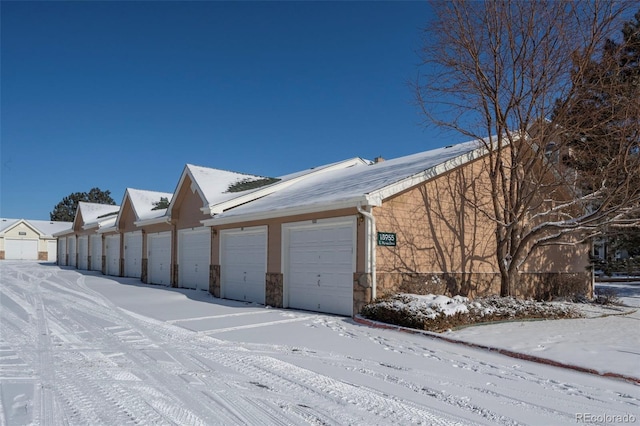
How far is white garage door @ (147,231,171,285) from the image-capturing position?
2236cm

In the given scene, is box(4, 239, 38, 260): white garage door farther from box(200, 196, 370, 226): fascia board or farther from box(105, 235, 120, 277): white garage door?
box(200, 196, 370, 226): fascia board

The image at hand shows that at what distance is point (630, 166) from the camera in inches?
495

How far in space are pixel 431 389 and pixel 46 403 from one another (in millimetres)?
4476

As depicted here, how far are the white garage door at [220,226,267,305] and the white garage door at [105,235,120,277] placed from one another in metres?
14.8

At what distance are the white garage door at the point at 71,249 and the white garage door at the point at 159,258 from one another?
2049 centimetres

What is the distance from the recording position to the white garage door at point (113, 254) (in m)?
29.3

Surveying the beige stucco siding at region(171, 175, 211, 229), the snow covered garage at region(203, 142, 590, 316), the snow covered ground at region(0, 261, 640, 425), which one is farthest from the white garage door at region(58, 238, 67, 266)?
the snow covered ground at region(0, 261, 640, 425)

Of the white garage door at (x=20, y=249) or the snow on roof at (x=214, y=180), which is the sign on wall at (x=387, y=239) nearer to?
the snow on roof at (x=214, y=180)

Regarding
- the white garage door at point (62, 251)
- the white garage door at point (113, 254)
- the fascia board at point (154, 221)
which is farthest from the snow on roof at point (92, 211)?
the fascia board at point (154, 221)

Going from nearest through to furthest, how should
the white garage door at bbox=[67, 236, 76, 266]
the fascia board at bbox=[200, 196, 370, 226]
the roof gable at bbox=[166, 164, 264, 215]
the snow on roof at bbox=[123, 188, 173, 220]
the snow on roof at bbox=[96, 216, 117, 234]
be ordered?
the fascia board at bbox=[200, 196, 370, 226]
the roof gable at bbox=[166, 164, 264, 215]
the snow on roof at bbox=[123, 188, 173, 220]
the snow on roof at bbox=[96, 216, 117, 234]
the white garage door at bbox=[67, 236, 76, 266]

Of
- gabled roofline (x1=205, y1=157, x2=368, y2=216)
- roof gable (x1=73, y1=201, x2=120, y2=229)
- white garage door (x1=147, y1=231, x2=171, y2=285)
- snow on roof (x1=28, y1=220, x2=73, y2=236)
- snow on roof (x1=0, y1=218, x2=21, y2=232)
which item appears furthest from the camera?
snow on roof (x1=28, y1=220, x2=73, y2=236)

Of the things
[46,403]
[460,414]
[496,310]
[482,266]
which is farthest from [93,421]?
[482,266]

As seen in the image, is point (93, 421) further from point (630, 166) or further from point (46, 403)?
point (630, 166)

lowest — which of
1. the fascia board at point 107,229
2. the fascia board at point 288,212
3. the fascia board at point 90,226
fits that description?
the fascia board at point 107,229
